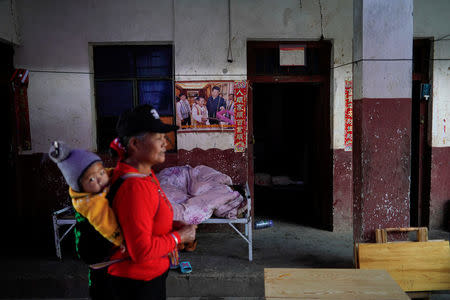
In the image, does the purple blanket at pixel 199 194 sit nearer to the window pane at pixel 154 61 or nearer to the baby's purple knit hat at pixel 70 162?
the window pane at pixel 154 61

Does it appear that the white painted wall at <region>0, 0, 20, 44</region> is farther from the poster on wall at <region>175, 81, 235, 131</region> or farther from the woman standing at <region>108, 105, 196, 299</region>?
the woman standing at <region>108, 105, 196, 299</region>

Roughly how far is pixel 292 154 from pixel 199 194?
5707mm

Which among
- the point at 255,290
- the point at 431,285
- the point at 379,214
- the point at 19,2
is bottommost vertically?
the point at 255,290

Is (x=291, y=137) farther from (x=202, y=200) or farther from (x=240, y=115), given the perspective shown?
(x=202, y=200)

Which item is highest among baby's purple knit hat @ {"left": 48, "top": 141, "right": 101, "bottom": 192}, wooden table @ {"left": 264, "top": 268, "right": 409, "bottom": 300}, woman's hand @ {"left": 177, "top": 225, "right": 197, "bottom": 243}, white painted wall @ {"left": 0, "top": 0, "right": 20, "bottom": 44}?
white painted wall @ {"left": 0, "top": 0, "right": 20, "bottom": 44}

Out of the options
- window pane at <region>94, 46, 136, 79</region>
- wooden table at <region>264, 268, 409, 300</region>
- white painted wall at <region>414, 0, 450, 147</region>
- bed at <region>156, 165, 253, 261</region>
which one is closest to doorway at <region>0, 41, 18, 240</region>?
window pane at <region>94, 46, 136, 79</region>

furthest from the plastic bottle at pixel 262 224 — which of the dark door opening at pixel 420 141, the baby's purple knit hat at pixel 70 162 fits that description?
the baby's purple knit hat at pixel 70 162

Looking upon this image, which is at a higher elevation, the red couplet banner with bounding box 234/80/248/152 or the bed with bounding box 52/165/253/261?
the red couplet banner with bounding box 234/80/248/152

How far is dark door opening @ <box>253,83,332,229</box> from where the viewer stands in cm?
533

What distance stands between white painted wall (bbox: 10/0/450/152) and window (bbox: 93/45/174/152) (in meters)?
0.16

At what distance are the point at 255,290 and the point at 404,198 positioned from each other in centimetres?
195

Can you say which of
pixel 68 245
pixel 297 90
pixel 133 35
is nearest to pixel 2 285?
pixel 68 245

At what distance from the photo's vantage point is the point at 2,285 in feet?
12.0

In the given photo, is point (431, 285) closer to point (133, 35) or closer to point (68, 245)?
point (68, 245)
